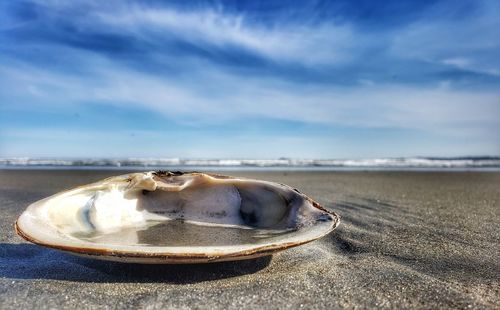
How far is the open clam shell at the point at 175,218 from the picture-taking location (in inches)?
73.7

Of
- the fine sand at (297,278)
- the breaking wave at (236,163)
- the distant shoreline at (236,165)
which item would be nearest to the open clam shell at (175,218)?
the fine sand at (297,278)

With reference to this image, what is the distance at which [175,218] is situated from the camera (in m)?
3.04

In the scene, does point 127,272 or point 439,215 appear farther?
point 439,215

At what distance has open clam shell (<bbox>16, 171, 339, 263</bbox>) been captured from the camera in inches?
73.7

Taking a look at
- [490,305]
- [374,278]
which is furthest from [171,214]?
[490,305]

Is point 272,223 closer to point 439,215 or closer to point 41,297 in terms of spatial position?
point 41,297

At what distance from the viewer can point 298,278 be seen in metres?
2.04

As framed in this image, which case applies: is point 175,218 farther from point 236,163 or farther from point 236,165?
point 236,163

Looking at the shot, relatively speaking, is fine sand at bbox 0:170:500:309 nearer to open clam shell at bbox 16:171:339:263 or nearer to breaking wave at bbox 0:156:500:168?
open clam shell at bbox 16:171:339:263

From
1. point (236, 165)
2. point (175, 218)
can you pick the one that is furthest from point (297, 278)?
point (236, 165)

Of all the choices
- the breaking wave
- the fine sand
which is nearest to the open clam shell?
the fine sand

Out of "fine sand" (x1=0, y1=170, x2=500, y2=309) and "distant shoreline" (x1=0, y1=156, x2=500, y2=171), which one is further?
"distant shoreline" (x1=0, y1=156, x2=500, y2=171)

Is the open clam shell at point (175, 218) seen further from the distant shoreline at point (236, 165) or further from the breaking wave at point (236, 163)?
the breaking wave at point (236, 163)

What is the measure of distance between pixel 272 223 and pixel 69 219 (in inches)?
53.7
